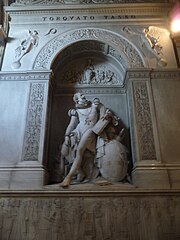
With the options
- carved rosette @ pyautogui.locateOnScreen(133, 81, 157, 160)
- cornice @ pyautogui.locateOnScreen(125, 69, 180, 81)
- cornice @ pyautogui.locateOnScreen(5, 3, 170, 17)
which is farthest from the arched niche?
cornice @ pyautogui.locateOnScreen(5, 3, 170, 17)

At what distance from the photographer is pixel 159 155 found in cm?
538

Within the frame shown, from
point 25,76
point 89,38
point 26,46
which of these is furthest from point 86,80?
point 26,46

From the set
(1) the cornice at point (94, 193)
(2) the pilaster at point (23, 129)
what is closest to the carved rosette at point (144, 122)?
(1) the cornice at point (94, 193)

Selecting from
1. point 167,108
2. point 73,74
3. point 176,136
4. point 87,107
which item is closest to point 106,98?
point 87,107

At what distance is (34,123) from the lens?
5.74 m

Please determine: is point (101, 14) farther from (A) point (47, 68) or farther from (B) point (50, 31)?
(A) point (47, 68)

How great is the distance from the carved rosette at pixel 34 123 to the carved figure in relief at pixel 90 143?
0.69m

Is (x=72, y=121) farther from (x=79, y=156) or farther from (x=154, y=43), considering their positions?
(x=154, y=43)

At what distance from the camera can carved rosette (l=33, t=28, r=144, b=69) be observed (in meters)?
6.47

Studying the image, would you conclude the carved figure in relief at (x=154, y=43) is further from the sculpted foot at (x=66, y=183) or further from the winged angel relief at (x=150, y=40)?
the sculpted foot at (x=66, y=183)

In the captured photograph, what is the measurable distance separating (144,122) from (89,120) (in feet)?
4.36

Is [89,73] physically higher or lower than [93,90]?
higher

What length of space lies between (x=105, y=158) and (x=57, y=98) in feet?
8.05

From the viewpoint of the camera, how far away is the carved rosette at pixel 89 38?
21.2 feet
